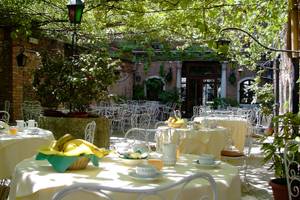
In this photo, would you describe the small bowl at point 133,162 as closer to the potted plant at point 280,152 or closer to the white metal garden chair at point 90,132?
the potted plant at point 280,152

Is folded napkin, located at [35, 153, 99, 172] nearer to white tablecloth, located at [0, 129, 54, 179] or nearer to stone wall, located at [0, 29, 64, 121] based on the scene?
white tablecloth, located at [0, 129, 54, 179]

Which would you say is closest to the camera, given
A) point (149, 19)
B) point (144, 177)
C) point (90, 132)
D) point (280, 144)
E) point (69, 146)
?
point (144, 177)

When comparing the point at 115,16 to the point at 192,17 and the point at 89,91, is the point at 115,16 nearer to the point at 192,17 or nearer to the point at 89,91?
the point at 89,91

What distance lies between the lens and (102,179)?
2070 mm

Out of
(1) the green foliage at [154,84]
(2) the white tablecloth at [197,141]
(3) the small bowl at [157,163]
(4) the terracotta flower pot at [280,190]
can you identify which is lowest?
(4) the terracotta flower pot at [280,190]

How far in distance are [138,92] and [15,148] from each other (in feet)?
47.7

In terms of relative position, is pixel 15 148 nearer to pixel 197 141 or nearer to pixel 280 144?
pixel 280 144

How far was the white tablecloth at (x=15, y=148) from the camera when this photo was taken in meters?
3.88

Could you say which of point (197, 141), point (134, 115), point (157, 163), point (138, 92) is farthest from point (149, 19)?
point (138, 92)

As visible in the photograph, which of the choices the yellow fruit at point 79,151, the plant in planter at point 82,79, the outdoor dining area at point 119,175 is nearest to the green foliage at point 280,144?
the outdoor dining area at point 119,175

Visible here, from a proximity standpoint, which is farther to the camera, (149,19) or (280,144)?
(149,19)

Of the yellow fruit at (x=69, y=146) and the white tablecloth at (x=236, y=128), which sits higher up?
the yellow fruit at (x=69, y=146)

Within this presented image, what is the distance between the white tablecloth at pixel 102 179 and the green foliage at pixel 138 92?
1586cm

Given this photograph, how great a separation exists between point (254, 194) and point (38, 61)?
8525 mm
